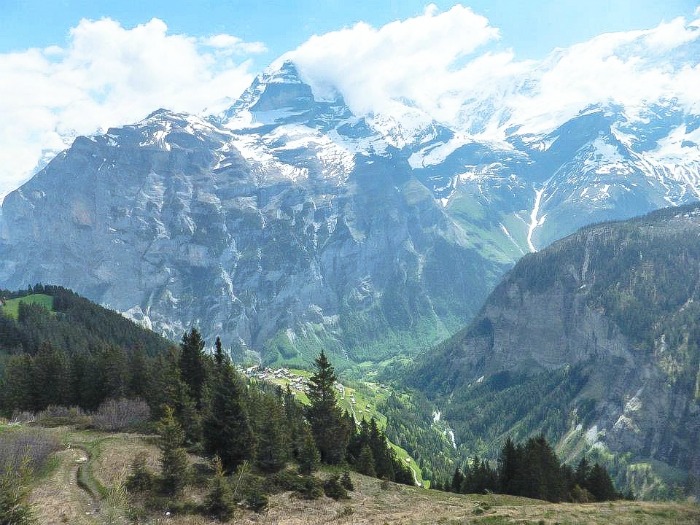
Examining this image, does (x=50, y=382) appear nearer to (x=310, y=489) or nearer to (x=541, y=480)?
(x=310, y=489)

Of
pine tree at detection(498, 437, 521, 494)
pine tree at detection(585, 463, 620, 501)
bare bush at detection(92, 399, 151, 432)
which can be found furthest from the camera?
pine tree at detection(585, 463, 620, 501)

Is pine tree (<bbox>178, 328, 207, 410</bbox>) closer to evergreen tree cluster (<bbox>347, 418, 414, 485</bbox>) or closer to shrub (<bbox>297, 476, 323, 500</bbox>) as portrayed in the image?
evergreen tree cluster (<bbox>347, 418, 414, 485</bbox>)

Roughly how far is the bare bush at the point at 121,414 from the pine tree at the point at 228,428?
1438 centimetres

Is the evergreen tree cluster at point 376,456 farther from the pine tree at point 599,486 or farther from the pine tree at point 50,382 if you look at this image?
the pine tree at point 50,382

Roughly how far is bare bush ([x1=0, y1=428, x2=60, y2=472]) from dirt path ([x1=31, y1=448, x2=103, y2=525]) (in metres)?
1.76

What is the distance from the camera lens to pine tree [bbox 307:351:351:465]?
66875 millimetres

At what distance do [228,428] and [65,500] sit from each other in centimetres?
1649

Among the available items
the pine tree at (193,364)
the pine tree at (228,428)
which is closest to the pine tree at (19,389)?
the pine tree at (193,364)

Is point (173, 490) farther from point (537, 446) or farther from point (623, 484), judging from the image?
point (623, 484)

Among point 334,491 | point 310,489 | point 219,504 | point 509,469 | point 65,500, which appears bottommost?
point 509,469

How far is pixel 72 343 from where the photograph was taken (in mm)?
154125

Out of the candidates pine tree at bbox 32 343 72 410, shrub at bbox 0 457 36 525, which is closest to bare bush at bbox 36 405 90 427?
pine tree at bbox 32 343 72 410

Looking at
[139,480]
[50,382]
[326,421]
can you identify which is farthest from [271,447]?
[50,382]

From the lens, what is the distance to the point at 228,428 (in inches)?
1988
